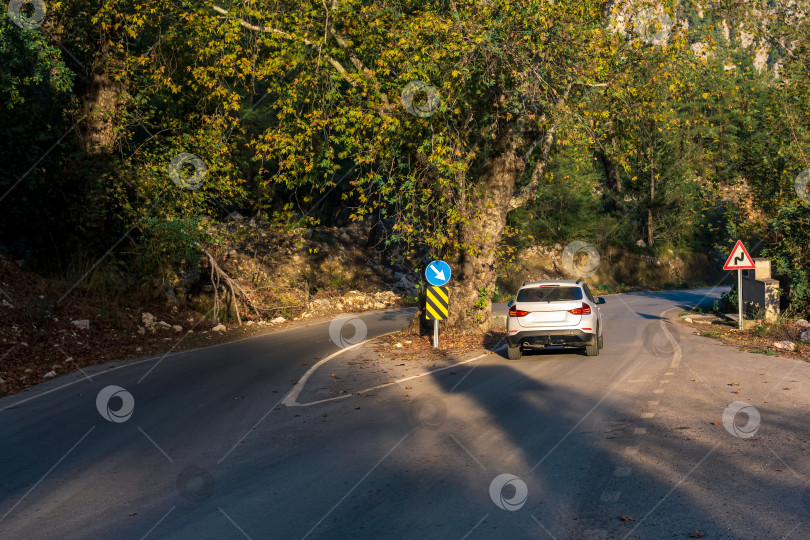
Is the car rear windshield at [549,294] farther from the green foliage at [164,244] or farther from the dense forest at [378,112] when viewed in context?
the green foliage at [164,244]

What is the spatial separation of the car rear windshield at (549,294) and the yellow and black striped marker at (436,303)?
2.60 meters

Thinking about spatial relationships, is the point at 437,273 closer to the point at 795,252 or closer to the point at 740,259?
the point at 740,259

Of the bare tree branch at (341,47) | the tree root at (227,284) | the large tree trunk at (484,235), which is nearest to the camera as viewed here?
the bare tree branch at (341,47)

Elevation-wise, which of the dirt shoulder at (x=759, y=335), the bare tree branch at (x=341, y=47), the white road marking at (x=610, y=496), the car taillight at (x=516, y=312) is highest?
the bare tree branch at (x=341, y=47)

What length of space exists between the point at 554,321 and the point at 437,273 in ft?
11.4

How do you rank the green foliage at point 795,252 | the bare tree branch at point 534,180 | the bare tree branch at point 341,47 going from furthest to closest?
the green foliage at point 795,252
the bare tree branch at point 534,180
the bare tree branch at point 341,47

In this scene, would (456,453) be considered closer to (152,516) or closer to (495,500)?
(495,500)

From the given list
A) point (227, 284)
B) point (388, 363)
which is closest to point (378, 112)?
point (388, 363)

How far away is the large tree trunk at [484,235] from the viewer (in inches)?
758

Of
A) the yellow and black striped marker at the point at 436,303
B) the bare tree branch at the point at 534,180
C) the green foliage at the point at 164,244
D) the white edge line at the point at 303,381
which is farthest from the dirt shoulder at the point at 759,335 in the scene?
the green foliage at the point at 164,244

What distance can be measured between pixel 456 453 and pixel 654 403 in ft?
13.0

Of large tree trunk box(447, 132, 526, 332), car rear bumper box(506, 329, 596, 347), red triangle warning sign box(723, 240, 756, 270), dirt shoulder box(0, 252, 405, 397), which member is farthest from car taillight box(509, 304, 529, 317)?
dirt shoulder box(0, 252, 405, 397)

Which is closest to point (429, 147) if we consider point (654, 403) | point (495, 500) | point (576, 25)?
point (576, 25)

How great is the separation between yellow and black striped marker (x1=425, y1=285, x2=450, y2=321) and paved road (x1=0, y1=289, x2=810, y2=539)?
4.07 metres
